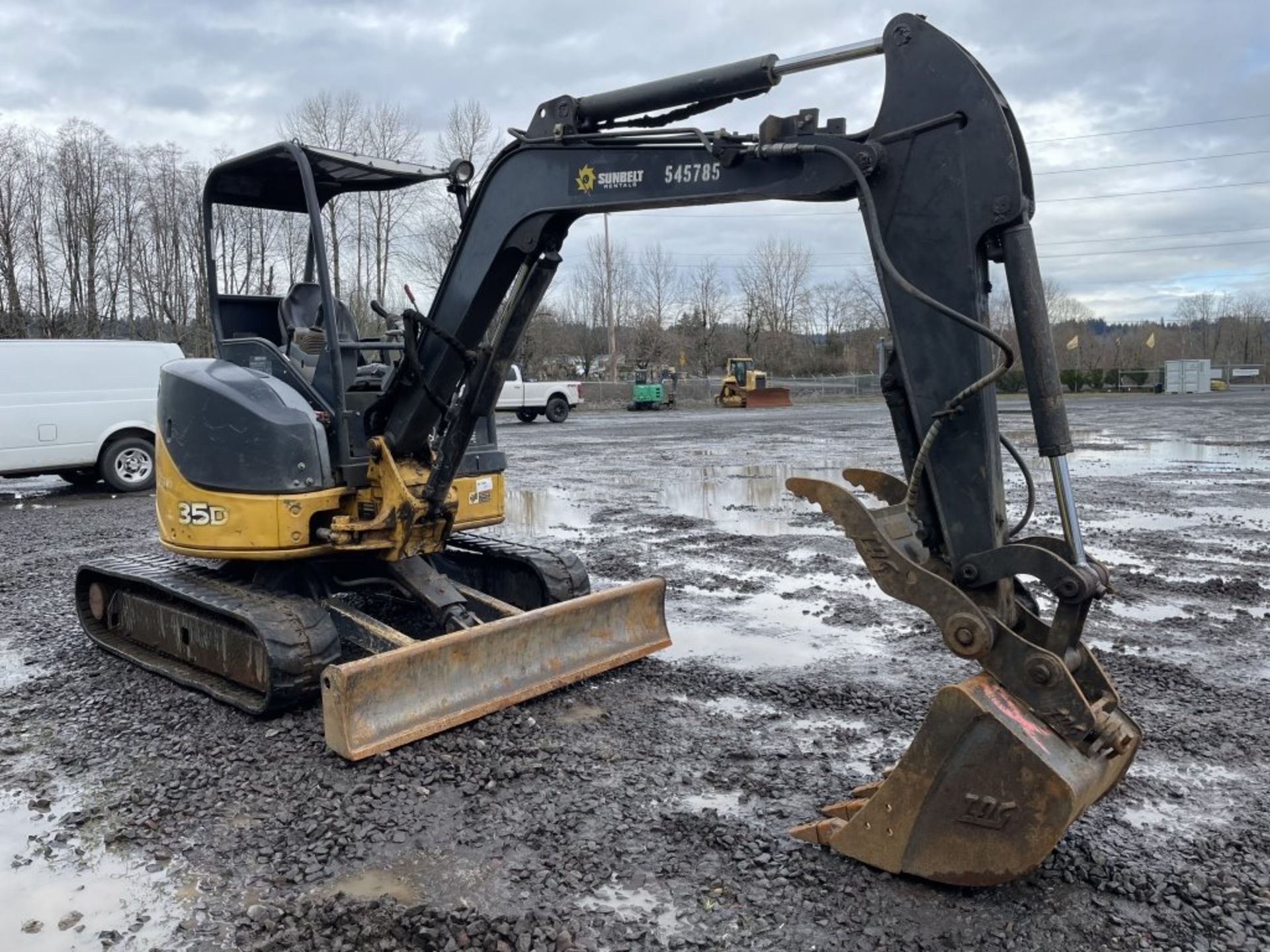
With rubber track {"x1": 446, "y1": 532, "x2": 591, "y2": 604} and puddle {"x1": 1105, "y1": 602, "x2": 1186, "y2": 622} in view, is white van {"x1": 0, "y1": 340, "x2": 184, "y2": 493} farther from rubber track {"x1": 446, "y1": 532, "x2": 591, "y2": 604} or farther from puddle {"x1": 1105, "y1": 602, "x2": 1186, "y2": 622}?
puddle {"x1": 1105, "y1": 602, "x2": 1186, "y2": 622}

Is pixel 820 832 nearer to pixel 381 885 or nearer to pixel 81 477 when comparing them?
pixel 381 885

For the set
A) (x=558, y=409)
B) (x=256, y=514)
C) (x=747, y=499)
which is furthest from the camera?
(x=558, y=409)

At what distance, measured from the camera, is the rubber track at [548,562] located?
637 centimetres

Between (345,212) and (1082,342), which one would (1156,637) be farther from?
(1082,342)

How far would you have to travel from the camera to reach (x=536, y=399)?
31984 millimetres

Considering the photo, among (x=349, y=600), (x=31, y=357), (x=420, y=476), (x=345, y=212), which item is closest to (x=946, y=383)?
(x=420, y=476)

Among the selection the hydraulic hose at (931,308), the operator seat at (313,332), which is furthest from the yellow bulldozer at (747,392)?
the hydraulic hose at (931,308)

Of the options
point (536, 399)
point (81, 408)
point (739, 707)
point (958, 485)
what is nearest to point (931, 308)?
point (958, 485)

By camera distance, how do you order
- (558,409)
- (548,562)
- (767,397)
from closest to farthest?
(548,562), (558,409), (767,397)

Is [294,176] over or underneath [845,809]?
over

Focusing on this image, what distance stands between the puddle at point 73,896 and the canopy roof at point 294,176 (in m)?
3.63

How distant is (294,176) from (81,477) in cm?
1071

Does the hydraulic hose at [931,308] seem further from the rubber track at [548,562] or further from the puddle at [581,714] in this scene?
the rubber track at [548,562]

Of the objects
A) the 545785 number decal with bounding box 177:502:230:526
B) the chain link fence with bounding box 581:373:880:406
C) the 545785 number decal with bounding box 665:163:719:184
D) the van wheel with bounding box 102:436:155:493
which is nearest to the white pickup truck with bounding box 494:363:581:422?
the chain link fence with bounding box 581:373:880:406
